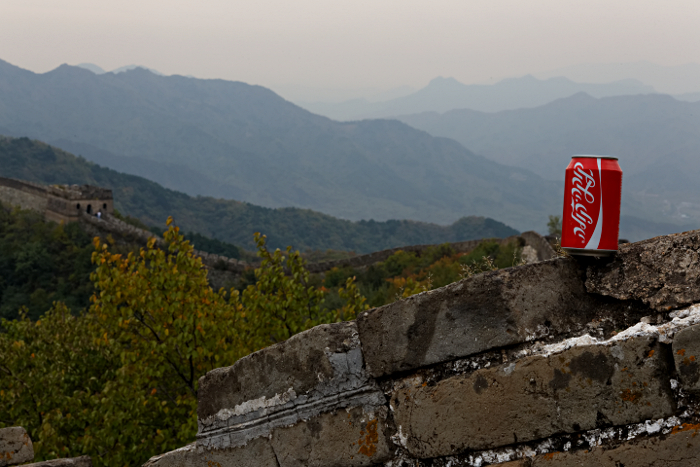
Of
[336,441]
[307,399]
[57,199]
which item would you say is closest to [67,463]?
[307,399]

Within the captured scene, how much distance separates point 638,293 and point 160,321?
6.75 m

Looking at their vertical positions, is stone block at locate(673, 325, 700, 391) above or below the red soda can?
below

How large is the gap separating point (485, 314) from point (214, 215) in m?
132

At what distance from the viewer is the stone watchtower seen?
142 feet

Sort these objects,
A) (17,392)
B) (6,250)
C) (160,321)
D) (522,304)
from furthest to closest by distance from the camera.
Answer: (6,250), (17,392), (160,321), (522,304)

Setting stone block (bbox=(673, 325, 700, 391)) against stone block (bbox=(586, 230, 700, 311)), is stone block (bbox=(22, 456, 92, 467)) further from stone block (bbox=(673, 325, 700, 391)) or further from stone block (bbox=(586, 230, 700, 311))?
stone block (bbox=(673, 325, 700, 391))

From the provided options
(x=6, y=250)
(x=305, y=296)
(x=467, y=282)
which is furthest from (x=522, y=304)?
(x=6, y=250)

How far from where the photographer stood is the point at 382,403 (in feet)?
9.46

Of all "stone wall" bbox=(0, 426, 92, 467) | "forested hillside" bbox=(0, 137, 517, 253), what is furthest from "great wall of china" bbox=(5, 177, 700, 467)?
"forested hillside" bbox=(0, 137, 517, 253)

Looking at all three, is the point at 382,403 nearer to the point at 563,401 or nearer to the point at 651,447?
the point at 563,401

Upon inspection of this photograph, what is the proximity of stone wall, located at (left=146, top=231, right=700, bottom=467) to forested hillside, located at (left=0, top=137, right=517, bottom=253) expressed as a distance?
373ft

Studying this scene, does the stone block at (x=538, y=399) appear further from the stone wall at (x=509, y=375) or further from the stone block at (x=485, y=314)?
the stone block at (x=485, y=314)

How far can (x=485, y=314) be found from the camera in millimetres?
2703

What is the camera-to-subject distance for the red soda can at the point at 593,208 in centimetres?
252
